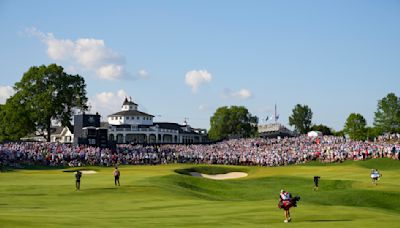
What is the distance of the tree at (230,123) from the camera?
536ft

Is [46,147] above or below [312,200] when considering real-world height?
above

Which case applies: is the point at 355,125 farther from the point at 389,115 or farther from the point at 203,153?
the point at 203,153

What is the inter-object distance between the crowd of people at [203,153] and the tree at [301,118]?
89569 millimetres

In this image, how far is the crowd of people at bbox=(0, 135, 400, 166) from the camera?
74.5m

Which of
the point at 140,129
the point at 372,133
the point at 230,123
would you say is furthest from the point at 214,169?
the point at 230,123

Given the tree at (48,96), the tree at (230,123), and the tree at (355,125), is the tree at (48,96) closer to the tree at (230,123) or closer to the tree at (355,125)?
the tree at (230,123)

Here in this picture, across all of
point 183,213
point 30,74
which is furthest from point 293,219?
point 30,74

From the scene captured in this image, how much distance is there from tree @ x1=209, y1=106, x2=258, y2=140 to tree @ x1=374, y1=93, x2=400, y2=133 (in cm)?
4557

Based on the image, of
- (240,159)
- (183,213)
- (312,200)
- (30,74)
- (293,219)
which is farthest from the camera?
(30,74)

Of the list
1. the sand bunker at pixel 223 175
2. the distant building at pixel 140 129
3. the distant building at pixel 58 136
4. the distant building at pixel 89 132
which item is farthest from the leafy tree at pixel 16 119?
the sand bunker at pixel 223 175

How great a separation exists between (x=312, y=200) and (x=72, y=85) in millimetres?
88516

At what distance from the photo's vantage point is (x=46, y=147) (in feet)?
269

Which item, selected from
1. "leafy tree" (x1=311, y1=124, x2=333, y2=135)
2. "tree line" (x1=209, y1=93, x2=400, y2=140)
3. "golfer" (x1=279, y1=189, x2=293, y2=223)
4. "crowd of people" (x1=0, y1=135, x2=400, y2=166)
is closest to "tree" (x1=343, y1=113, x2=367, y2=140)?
"tree line" (x1=209, y1=93, x2=400, y2=140)

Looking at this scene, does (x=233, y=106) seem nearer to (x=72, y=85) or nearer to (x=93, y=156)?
(x=72, y=85)
